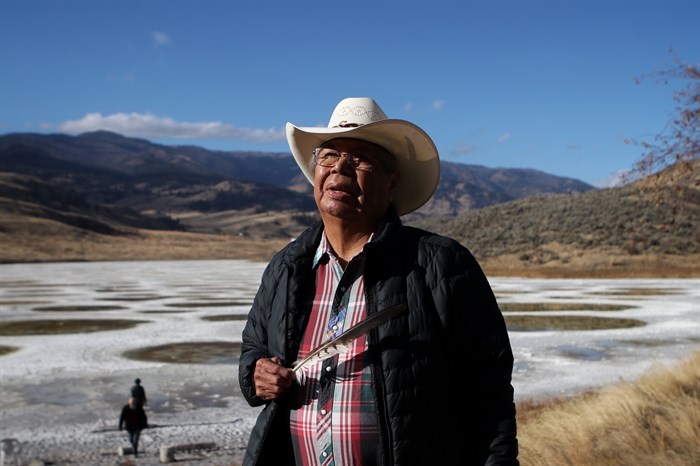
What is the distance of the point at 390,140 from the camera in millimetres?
2945

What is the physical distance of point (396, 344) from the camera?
8.30ft

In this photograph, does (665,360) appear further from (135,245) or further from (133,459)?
(135,245)

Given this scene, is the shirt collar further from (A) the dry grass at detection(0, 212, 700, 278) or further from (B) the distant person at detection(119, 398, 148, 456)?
(A) the dry grass at detection(0, 212, 700, 278)

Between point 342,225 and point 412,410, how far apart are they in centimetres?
74

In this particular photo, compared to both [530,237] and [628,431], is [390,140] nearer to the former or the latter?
[628,431]

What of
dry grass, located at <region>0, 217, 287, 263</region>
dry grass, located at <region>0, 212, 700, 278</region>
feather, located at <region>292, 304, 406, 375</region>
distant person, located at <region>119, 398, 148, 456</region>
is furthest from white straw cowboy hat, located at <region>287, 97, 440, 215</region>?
dry grass, located at <region>0, 217, 287, 263</region>

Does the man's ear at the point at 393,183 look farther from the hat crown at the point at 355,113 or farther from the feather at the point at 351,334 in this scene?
the feather at the point at 351,334

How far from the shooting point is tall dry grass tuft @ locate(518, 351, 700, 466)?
16.6 feet

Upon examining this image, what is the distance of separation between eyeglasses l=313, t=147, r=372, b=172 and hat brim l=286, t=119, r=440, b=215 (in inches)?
2.3

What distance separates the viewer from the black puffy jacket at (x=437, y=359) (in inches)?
98.3

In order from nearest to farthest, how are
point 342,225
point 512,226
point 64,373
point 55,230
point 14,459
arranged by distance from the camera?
point 342,225 → point 14,459 → point 64,373 → point 512,226 → point 55,230

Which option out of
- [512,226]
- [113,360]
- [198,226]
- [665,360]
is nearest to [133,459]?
[113,360]

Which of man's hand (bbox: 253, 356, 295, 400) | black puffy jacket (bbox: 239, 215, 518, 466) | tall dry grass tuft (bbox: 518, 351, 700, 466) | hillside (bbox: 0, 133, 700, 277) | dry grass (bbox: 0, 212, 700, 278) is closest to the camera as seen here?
black puffy jacket (bbox: 239, 215, 518, 466)

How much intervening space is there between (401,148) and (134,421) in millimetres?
6849
